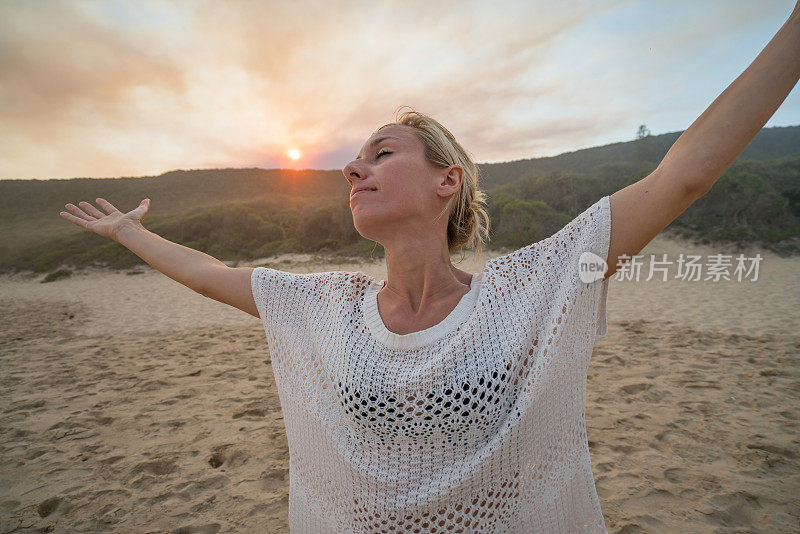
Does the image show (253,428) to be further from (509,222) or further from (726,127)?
(509,222)

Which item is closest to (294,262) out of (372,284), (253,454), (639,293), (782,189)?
(639,293)

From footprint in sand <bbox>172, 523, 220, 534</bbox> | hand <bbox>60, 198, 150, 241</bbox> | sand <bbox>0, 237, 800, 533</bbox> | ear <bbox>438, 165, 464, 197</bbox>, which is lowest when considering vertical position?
footprint in sand <bbox>172, 523, 220, 534</bbox>

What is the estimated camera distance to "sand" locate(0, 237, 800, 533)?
2633 mm

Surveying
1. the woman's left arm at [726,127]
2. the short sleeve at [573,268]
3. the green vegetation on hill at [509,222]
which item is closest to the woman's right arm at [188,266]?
the short sleeve at [573,268]

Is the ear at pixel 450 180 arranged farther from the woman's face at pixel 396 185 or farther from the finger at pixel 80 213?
the finger at pixel 80 213

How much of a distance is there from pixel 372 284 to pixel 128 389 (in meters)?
4.33

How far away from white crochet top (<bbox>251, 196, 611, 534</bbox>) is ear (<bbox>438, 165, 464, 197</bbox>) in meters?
0.37

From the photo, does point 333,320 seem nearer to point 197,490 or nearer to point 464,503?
point 464,503

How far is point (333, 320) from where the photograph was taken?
1634 mm

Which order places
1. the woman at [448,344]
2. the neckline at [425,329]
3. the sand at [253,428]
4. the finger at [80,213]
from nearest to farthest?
the woman at [448,344]
the neckline at [425,329]
the finger at [80,213]
the sand at [253,428]

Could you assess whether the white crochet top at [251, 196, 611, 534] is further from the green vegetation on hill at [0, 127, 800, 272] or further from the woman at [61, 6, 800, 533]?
the green vegetation on hill at [0, 127, 800, 272]

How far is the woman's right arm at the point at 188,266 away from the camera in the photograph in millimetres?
1788

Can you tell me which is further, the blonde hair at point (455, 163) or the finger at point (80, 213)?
the finger at point (80, 213)

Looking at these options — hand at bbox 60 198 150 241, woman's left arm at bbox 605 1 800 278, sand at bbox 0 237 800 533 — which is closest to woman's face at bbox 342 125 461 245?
woman's left arm at bbox 605 1 800 278
